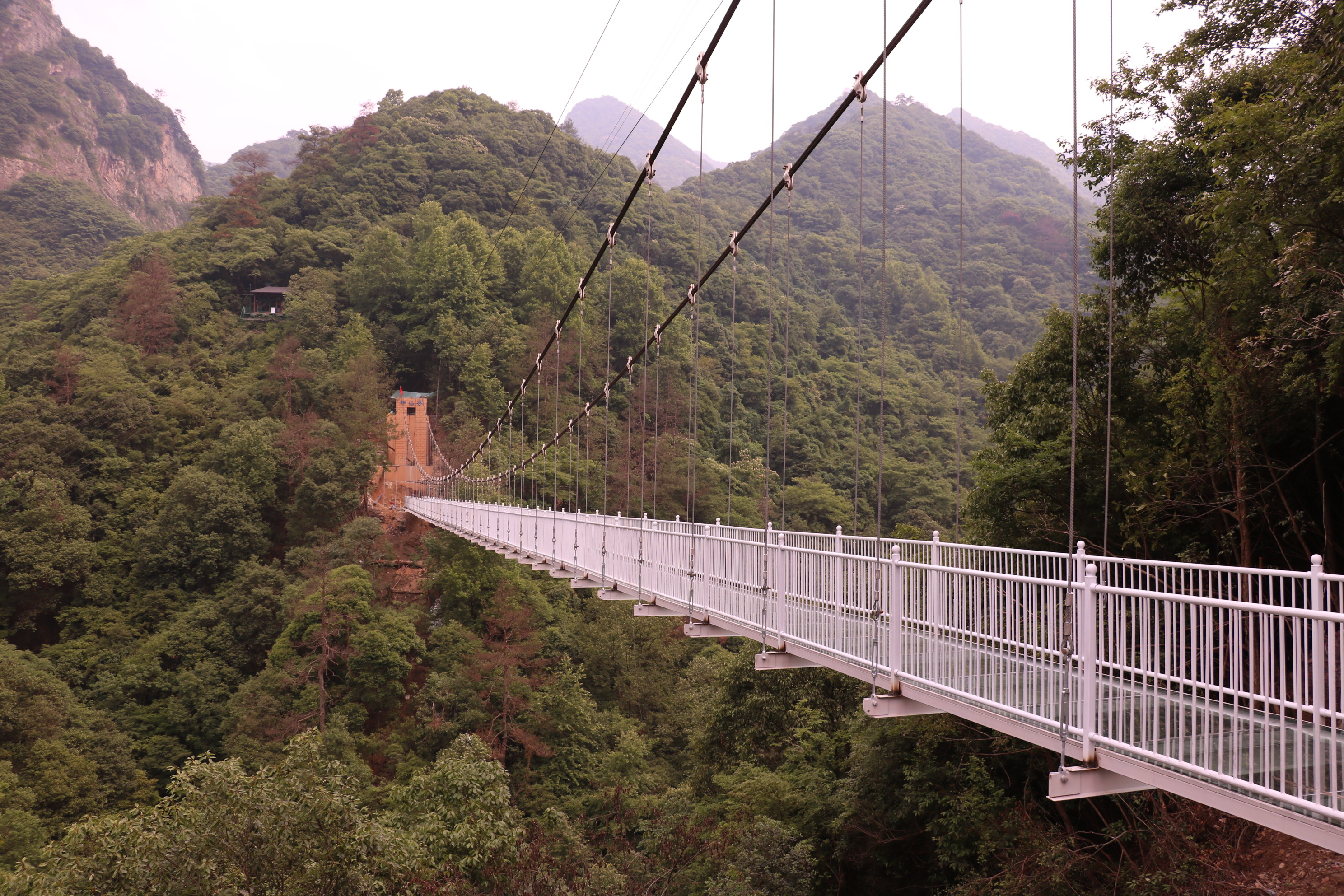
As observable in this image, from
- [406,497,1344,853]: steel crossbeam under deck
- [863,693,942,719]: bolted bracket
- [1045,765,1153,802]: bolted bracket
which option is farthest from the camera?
[863,693,942,719]: bolted bracket

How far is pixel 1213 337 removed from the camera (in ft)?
26.1

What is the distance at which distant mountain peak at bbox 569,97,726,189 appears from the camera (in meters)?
116

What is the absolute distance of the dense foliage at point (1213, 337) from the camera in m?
6.52

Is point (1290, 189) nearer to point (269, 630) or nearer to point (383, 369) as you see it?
point (269, 630)

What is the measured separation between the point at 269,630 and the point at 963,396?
95.1 ft

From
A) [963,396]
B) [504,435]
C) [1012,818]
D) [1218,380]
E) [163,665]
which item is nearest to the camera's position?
[1218,380]

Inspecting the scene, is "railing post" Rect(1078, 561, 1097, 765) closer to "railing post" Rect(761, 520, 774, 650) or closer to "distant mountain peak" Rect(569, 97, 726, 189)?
"railing post" Rect(761, 520, 774, 650)

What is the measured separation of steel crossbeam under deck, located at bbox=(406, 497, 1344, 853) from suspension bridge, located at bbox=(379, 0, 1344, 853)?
0.01 metres

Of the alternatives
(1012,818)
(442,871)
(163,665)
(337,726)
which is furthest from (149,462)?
(1012,818)

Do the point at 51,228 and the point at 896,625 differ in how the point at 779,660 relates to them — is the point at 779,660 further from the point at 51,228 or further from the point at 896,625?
the point at 51,228

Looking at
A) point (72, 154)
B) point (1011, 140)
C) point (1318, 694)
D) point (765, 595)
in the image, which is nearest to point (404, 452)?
point (765, 595)

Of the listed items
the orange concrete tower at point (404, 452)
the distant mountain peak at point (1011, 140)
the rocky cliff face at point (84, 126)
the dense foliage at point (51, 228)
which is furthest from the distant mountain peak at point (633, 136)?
the orange concrete tower at point (404, 452)

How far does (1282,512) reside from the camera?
7.59m

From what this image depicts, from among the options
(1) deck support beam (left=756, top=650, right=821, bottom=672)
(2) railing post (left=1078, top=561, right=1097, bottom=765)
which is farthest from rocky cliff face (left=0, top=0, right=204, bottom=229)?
(2) railing post (left=1078, top=561, right=1097, bottom=765)
